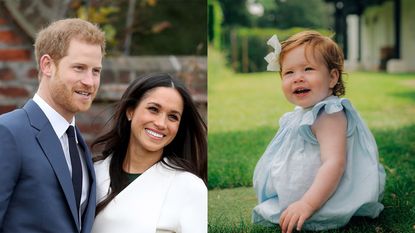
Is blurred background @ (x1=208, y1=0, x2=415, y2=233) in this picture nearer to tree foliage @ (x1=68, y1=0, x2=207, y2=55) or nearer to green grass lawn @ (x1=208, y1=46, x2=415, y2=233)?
green grass lawn @ (x1=208, y1=46, x2=415, y2=233)

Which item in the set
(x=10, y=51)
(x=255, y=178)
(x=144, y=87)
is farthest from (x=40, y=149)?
(x=10, y=51)

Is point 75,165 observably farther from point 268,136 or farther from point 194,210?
point 268,136

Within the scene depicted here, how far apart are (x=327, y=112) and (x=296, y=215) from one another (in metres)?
0.32

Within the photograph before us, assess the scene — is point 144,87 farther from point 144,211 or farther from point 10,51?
point 10,51

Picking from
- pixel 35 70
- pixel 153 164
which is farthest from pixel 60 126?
pixel 35 70

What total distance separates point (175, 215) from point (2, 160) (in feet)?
1.72

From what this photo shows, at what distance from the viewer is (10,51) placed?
385 centimetres

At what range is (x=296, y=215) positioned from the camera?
202 cm

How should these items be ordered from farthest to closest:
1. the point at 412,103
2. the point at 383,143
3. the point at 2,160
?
the point at 412,103 → the point at 383,143 → the point at 2,160

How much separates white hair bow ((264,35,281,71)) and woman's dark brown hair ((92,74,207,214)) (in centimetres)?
28

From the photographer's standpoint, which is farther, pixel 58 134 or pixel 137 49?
pixel 137 49

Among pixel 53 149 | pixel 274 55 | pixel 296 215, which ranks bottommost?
pixel 296 215

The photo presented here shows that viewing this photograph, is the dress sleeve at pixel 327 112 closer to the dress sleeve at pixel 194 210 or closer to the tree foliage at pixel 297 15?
the dress sleeve at pixel 194 210

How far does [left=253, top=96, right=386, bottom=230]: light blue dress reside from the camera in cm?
198
